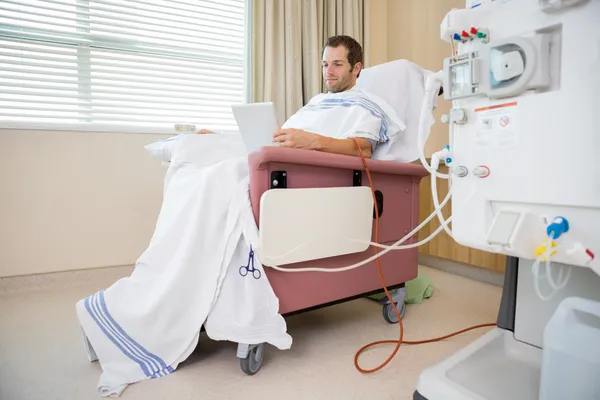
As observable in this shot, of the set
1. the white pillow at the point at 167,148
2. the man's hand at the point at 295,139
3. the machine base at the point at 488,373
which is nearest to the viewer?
the machine base at the point at 488,373

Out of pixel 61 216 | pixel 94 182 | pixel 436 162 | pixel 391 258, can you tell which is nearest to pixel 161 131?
pixel 94 182

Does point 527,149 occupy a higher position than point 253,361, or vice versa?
point 527,149

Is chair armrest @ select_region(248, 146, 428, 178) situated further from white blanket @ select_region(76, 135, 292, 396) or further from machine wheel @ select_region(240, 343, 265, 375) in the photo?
machine wheel @ select_region(240, 343, 265, 375)

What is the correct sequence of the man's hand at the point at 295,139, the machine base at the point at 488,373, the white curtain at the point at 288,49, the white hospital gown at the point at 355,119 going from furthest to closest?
the white curtain at the point at 288,49
the white hospital gown at the point at 355,119
the man's hand at the point at 295,139
the machine base at the point at 488,373

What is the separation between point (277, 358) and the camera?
118 centimetres

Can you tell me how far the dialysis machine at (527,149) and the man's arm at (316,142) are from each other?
49 cm

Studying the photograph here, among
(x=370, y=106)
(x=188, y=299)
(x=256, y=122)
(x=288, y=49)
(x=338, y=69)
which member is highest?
(x=288, y=49)

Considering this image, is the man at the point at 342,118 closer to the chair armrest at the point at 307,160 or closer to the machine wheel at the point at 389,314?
the chair armrest at the point at 307,160

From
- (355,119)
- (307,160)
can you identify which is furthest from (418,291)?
(307,160)

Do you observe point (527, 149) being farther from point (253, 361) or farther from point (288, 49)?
point (288, 49)

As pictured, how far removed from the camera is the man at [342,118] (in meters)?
1.20

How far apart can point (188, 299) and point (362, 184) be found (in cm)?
65

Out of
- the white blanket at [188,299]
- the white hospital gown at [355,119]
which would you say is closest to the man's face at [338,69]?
the white hospital gown at [355,119]

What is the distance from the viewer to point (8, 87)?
1.90 metres
